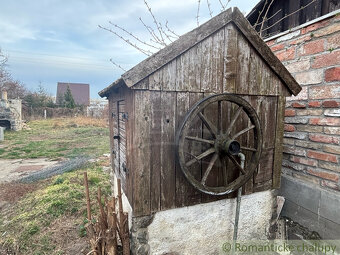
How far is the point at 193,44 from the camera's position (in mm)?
1965

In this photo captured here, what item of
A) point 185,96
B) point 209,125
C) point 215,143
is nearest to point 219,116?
point 209,125

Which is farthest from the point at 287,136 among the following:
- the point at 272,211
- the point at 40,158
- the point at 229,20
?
the point at 40,158

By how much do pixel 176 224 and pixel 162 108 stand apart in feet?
4.37

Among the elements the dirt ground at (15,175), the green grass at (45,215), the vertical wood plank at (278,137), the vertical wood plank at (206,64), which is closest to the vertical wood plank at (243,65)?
the vertical wood plank at (206,64)

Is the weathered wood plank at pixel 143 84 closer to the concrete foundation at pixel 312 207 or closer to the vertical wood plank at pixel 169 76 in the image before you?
the vertical wood plank at pixel 169 76

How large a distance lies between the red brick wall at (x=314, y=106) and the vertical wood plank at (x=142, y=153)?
7.79 ft

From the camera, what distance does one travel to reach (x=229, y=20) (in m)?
2.05

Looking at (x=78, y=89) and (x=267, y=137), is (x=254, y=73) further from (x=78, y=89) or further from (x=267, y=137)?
(x=78, y=89)

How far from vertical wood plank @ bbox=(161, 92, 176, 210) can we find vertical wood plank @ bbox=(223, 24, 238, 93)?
0.68 m

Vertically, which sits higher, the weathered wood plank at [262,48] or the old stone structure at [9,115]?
the weathered wood plank at [262,48]

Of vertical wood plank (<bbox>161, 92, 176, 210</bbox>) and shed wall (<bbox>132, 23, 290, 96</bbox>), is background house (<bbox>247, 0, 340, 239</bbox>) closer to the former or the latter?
shed wall (<bbox>132, 23, 290, 96</bbox>)

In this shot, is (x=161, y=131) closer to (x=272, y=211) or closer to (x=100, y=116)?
(x=272, y=211)

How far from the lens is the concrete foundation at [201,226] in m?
2.10

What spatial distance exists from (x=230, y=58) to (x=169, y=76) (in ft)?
2.54
